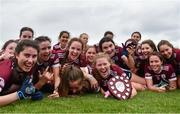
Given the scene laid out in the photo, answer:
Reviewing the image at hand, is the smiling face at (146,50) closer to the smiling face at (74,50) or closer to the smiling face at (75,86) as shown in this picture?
the smiling face at (74,50)

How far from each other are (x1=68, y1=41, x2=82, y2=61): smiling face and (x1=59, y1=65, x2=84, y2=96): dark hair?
2.94 ft

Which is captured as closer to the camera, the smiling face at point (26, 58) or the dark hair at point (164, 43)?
the smiling face at point (26, 58)

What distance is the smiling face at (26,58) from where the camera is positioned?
238 inches

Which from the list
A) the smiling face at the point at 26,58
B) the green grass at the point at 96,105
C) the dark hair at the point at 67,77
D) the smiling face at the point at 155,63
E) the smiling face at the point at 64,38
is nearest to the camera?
the green grass at the point at 96,105

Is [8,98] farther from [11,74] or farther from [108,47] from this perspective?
[108,47]

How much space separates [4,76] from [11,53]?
1414mm

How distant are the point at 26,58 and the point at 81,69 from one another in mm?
1631

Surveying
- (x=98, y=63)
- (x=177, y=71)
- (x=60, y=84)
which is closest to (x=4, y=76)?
(x=60, y=84)

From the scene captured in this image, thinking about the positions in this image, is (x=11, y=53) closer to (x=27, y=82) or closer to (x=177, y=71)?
(x=27, y=82)

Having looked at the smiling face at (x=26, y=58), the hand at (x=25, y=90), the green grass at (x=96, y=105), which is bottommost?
the green grass at (x=96, y=105)

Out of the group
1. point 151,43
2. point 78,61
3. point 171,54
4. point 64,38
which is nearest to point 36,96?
point 78,61

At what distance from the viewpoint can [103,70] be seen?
23.5 ft

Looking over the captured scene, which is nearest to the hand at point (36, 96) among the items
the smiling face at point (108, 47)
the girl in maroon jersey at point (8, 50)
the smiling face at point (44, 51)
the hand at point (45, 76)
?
the hand at point (45, 76)

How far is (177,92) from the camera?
25.6 ft
